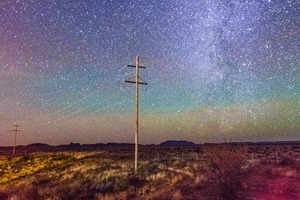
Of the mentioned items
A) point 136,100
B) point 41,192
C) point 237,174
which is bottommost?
point 41,192

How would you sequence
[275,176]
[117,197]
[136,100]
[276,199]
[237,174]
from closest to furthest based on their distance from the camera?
[276,199] → [117,197] → [237,174] → [275,176] → [136,100]

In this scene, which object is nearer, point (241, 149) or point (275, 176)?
point (241, 149)

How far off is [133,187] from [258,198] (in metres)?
6.64

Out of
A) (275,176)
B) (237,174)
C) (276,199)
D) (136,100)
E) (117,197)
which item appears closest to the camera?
(276,199)

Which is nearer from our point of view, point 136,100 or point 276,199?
point 276,199

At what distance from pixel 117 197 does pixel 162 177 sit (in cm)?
593

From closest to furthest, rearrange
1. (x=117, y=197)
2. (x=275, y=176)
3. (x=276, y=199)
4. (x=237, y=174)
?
(x=276, y=199), (x=117, y=197), (x=237, y=174), (x=275, y=176)

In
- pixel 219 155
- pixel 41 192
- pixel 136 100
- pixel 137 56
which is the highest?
pixel 137 56

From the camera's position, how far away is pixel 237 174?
13.8m

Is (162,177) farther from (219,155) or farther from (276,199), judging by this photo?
(276,199)

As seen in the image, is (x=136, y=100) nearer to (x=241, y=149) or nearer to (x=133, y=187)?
(x=133, y=187)

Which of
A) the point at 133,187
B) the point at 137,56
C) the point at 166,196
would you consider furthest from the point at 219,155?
the point at 137,56

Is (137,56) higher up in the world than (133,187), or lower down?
higher up

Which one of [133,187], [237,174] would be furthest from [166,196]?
[237,174]
